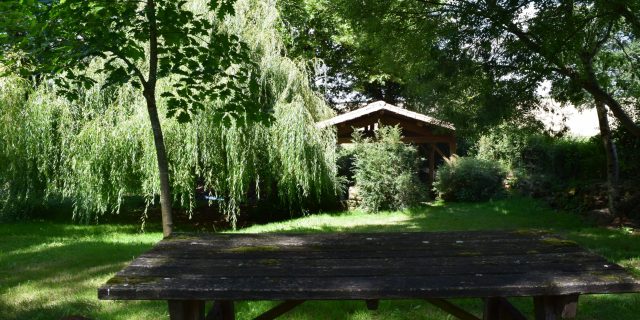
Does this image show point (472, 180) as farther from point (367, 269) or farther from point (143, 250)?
point (367, 269)

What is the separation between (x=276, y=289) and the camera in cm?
225

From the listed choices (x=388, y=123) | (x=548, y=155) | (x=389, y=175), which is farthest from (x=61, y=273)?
(x=548, y=155)

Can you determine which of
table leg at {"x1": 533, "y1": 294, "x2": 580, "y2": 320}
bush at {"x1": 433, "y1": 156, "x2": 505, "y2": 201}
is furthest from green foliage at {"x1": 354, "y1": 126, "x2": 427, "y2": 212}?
table leg at {"x1": 533, "y1": 294, "x2": 580, "y2": 320}

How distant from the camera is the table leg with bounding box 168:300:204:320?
2555 millimetres

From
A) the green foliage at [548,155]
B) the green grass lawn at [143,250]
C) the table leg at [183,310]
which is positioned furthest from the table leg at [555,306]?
the green foliage at [548,155]

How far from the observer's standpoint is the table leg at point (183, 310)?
2555 mm

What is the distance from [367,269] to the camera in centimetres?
255

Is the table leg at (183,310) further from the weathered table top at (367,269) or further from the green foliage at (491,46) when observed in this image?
the green foliage at (491,46)

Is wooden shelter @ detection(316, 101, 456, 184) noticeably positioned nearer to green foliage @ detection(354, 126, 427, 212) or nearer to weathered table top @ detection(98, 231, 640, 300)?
green foliage @ detection(354, 126, 427, 212)

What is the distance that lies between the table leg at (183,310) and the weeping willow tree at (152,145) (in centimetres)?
830

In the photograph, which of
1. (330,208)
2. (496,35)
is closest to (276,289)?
(496,35)

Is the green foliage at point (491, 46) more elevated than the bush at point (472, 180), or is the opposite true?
the green foliage at point (491, 46)

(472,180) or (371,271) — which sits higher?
(472,180)

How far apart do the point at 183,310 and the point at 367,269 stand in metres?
0.93
